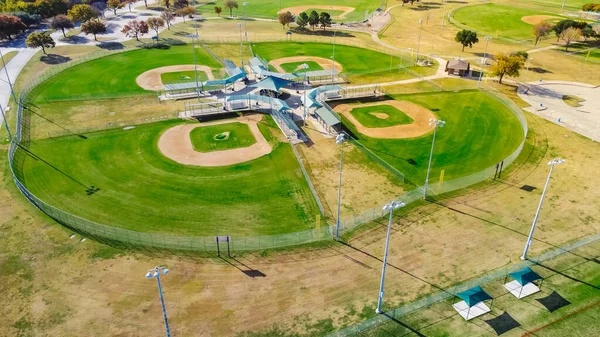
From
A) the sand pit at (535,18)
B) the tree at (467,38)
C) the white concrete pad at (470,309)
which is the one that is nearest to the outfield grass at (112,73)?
the tree at (467,38)

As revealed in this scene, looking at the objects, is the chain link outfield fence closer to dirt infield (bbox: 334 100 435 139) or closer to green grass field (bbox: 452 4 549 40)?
dirt infield (bbox: 334 100 435 139)

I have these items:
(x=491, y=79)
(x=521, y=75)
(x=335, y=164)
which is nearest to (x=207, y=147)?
(x=335, y=164)

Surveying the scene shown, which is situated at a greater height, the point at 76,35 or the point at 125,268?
the point at 76,35

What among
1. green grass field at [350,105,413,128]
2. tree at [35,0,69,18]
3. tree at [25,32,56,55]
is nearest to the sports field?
green grass field at [350,105,413,128]

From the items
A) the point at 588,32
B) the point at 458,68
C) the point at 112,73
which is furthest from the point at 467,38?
the point at 112,73

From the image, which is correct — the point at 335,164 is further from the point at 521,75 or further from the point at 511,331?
the point at 521,75

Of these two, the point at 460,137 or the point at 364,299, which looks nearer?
the point at 364,299
